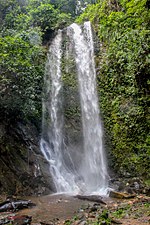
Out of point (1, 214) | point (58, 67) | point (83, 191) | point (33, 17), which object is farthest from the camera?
point (33, 17)

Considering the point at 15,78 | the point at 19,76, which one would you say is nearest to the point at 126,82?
the point at 19,76

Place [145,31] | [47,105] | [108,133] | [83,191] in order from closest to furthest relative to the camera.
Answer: [83,191], [145,31], [108,133], [47,105]

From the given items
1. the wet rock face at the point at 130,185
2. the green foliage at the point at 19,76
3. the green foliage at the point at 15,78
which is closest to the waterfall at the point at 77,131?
the wet rock face at the point at 130,185

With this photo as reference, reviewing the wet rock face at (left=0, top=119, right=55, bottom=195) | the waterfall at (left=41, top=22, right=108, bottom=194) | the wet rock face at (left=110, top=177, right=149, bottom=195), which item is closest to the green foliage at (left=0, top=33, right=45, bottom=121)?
the wet rock face at (left=0, top=119, right=55, bottom=195)

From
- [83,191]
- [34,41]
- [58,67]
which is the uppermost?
[34,41]

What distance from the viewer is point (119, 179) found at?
950 centimetres

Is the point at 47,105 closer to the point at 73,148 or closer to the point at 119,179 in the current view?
the point at 73,148

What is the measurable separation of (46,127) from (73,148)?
160cm

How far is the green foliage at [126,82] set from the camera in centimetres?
988

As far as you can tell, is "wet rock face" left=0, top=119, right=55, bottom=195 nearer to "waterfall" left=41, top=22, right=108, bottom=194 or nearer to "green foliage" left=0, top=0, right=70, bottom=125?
"waterfall" left=41, top=22, right=108, bottom=194

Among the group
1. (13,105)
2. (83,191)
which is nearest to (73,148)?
(83,191)

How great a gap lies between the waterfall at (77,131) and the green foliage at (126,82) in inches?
21.8

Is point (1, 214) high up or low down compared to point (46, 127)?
down

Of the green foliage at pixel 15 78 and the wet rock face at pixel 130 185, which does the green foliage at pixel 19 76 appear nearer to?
the green foliage at pixel 15 78
